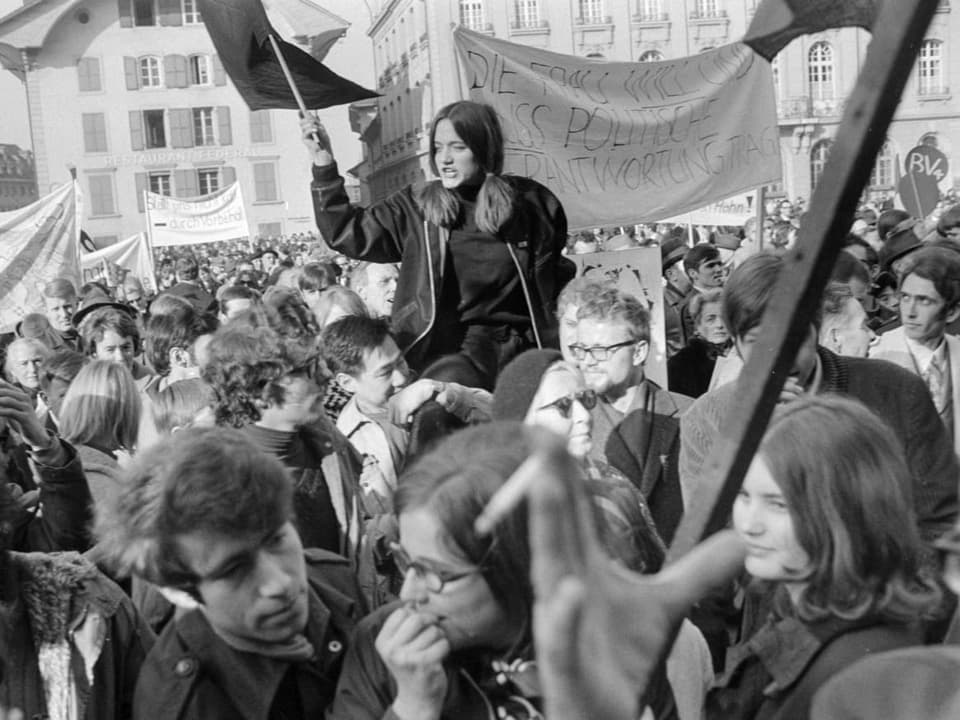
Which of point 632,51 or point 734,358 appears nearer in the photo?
point 734,358

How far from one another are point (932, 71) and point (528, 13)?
19.7m

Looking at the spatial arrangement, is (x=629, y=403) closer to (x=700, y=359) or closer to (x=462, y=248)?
(x=462, y=248)

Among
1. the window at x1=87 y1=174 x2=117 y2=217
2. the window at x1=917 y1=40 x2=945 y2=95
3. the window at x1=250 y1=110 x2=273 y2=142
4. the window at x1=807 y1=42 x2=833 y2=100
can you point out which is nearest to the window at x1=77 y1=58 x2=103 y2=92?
the window at x1=87 y1=174 x2=117 y2=217

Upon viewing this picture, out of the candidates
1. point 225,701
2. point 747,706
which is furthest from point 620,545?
point 225,701

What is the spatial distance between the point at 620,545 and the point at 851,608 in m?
0.41

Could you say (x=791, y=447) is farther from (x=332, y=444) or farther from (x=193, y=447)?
(x=332, y=444)

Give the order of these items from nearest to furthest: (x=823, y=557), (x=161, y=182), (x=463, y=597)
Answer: (x=463, y=597) → (x=823, y=557) → (x=161, y=182)

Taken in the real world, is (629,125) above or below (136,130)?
below

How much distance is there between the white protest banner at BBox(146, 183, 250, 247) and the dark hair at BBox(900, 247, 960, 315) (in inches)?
542

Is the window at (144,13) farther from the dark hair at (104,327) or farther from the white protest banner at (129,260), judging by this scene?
the dark hair at (104,327)

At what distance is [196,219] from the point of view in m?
18.0

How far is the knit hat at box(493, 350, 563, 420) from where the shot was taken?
2.99 metres

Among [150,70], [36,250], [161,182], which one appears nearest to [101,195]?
[161,182]

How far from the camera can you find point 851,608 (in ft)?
5.73
